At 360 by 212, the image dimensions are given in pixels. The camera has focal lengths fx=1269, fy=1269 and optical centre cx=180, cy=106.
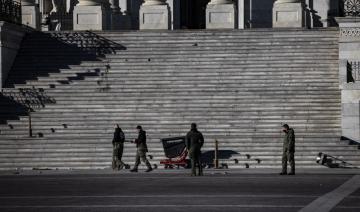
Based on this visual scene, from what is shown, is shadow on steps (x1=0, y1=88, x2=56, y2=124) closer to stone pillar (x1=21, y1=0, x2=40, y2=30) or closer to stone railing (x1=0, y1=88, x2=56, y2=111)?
stone railing (x1=0, y1=88, x2=56, y2=111)

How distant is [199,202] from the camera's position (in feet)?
89.9

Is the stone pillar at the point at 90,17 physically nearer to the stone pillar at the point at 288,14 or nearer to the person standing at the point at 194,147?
the stone pillar at the point at 288,14

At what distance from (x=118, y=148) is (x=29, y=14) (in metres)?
19.0

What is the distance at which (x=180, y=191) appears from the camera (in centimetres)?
3102

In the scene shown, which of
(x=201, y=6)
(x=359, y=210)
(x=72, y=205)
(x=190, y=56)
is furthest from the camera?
(x=201, y=6)

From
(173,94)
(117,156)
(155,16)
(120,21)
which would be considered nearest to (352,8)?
(173,94)

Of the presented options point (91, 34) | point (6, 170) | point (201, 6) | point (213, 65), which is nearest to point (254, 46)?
point (213, 65)

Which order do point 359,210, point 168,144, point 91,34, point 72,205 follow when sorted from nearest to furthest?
point 359,210, point 72,205, point 168,144, point 91,34

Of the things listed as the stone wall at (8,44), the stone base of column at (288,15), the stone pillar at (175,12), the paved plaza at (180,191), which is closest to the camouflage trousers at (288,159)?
the paved plaza at (180,191)

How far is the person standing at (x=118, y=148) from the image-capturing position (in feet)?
137

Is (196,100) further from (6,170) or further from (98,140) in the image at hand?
(6,170)

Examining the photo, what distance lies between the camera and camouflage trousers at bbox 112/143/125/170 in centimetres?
4169

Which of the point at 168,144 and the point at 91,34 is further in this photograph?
the point at 91,34

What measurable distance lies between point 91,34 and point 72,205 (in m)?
27.8
